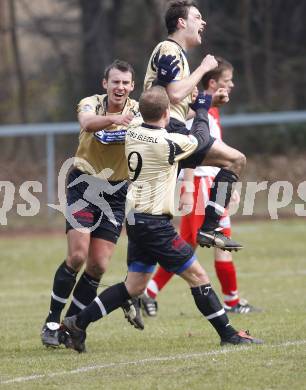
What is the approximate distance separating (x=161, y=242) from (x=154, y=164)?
56cm

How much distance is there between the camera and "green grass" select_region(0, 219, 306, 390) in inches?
247

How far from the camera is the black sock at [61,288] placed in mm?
8148

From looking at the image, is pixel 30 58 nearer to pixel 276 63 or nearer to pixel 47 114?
pixel 47 114

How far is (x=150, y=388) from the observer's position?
604 centimetres

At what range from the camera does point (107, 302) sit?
7.55 meters

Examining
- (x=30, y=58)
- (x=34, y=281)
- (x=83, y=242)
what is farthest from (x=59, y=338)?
(x=30, y=58)

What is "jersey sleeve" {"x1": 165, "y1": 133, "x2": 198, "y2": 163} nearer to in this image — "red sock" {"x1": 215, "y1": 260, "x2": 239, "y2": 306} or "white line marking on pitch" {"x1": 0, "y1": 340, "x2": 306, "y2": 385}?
"white line marking on pitch" {"x1": 0, "y1": 340, "x2": 306, "y2": 385}

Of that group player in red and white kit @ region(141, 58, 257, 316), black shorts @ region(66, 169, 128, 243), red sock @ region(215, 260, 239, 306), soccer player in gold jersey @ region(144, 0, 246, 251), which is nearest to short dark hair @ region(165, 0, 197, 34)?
soccer player in gold jersey @ region(144, 0, 246, 251)

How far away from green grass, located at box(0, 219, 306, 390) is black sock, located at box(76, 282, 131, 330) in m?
0.30

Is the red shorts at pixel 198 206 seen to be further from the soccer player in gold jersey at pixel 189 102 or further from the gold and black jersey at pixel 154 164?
the gold and black jersey at pixel 154 164

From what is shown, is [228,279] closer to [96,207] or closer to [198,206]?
[198,206]

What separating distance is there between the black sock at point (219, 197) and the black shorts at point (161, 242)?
1.73ft

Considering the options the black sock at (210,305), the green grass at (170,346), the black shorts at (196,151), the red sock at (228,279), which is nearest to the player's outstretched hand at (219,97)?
the black shorts at (196,151)

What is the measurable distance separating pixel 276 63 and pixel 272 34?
0.90m
